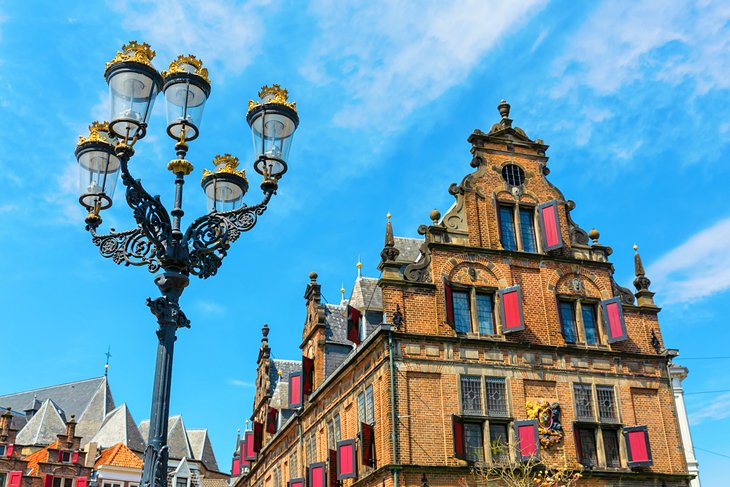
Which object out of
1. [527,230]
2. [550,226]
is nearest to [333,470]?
[527,230]

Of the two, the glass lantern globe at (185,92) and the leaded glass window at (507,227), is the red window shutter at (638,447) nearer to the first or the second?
the leaded glass window at (507,227)

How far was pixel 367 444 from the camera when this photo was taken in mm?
22016

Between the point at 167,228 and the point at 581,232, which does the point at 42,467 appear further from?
the point at 167,228

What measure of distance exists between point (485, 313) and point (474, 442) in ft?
13.7

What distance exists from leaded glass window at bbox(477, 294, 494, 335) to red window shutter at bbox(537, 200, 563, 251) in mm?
2917

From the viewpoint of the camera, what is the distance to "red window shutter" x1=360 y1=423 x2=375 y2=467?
71.7 feet

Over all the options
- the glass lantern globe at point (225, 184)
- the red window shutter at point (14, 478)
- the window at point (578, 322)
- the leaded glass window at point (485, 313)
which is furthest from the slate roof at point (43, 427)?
the glass lantern globe at point (225, 184)

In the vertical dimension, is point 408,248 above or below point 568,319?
above

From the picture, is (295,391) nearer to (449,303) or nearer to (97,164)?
(449,303)

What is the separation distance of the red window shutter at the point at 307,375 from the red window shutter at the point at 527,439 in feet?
32.5

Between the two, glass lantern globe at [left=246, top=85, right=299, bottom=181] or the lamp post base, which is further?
glass lantern globe at [left=246, top=85, right=299, bottom=181]

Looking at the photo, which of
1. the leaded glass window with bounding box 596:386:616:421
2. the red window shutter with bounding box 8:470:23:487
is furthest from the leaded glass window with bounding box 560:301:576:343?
the red window shutter with bounding box 8:470:23:487

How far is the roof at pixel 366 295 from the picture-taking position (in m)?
26.6

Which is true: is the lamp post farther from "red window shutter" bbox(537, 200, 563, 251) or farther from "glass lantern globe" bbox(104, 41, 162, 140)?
"red window shutter" bbox(537, 200, 563, 251)
